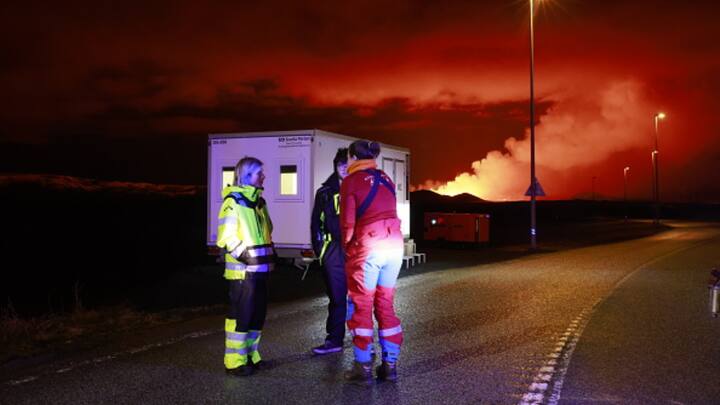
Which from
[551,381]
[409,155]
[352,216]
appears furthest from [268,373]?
[409,155]

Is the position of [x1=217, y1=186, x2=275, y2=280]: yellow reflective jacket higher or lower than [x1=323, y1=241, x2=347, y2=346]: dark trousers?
higher

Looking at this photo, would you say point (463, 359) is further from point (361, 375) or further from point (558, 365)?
point (361, 375)

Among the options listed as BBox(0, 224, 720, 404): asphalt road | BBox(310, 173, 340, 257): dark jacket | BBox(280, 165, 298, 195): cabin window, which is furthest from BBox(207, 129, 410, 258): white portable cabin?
BBox(310, 173, 340, 257): dark jacket

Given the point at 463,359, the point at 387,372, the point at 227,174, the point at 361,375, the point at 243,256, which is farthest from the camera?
the point at 227,174

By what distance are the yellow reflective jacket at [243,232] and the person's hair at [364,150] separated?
3.13ft

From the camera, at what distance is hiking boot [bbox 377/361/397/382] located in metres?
5.33

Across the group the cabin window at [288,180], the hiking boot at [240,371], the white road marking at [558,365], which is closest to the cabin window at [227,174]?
the cabin window at [288,180]

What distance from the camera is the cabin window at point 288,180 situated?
12.9m

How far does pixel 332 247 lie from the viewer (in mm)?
6285

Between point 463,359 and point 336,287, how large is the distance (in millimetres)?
1411

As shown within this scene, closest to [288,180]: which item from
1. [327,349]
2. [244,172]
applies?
[327,349]

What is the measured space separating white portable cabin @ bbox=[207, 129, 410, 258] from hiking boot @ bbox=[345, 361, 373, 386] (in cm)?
750

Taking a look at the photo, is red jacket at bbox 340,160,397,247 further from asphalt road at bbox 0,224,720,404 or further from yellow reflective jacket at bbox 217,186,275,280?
asphalt road at bbox 0,224,720,404

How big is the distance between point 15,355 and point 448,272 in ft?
32.7
